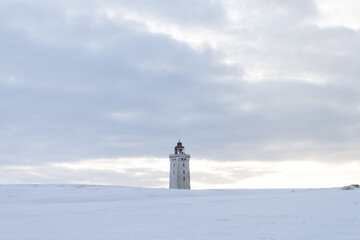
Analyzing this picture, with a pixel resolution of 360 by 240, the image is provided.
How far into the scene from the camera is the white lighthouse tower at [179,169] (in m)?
79.4

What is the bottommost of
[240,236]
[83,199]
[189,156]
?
[240,236]

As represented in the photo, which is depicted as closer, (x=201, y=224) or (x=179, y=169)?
(x=201, y=224)

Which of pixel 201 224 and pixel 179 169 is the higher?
pixel 179 169

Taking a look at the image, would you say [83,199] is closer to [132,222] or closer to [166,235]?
[132,222]

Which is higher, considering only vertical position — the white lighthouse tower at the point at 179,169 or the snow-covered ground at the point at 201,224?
the white lighthouse tower at the point at 179,169

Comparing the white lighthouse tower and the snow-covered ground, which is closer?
the snow-covered ground

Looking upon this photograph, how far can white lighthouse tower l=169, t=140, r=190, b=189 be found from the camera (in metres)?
79.4

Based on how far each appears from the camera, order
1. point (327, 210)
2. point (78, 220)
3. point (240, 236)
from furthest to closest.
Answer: point (327, 210)
point (78, 220)
point (240, 236)

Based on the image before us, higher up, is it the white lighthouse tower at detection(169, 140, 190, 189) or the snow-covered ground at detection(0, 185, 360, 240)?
the white lighthouse tower at detection(169, 140, 190, 189)

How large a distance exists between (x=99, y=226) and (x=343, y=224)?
28.3ft

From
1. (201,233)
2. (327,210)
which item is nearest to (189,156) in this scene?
(327,210)

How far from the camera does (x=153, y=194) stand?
37312mm

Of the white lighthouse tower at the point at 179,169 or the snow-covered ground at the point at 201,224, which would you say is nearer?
the snow-covered ground at the point at 201,224

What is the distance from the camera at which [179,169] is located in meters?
79.9
